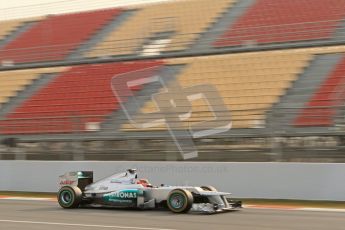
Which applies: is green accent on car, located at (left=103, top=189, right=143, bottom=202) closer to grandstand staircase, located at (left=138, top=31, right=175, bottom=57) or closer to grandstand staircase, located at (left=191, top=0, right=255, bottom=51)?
grandstand staircase, located at (left=191, top=0, right=255, bottom=51)

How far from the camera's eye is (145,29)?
88.3ft

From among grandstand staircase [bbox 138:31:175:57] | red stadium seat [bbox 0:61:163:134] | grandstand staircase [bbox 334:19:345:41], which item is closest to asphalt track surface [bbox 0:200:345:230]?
red stadium seat [bbox 0:61:163:134]

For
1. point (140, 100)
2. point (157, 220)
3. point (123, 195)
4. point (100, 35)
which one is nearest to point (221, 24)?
point (100, 35)

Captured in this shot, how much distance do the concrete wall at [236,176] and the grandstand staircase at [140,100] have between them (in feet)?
4.87

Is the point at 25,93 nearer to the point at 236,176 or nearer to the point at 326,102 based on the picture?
the point at 236,176

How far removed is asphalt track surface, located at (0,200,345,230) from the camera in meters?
9.20

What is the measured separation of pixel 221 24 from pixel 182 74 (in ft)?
16.7

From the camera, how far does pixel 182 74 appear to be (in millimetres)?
21453

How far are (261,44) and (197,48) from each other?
2.86 meters

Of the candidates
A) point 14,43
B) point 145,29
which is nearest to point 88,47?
point 145,29

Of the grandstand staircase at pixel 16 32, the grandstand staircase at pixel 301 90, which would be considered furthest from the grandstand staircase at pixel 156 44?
the grandstand staircase at pixel 16 32

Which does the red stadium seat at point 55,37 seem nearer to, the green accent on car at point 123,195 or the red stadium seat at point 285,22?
the red stadium seat at point 285,22

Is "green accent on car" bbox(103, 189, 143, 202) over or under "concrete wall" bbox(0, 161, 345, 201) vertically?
under

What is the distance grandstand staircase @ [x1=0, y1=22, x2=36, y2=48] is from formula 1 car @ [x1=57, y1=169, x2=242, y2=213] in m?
19.8
